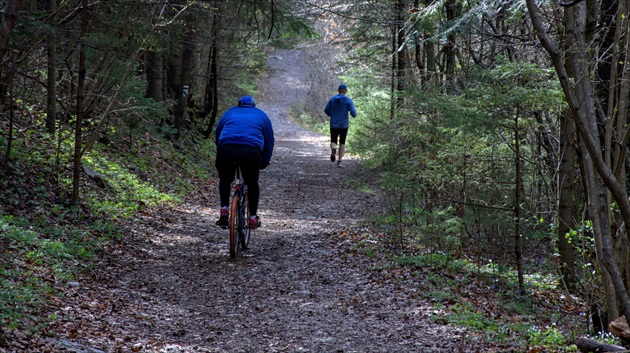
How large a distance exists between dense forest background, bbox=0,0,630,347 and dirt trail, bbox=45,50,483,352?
1.81ft

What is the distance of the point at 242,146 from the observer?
27.6 feet

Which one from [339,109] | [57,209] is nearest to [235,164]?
[57,209]

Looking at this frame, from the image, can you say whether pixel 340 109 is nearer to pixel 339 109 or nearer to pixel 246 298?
pixel 339 109

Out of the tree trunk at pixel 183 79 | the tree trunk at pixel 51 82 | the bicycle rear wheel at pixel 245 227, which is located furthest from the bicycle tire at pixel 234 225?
the tree trunk at pixel 183 79

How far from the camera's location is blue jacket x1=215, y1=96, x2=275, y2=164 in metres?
8.44

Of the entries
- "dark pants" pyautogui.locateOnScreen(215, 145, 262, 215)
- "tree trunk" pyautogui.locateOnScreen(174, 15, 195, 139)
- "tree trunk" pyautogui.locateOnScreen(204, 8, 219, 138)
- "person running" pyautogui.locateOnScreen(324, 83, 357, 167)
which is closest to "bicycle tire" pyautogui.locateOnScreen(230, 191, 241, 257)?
"dark pants" pyautogui.locateOnScreen(215, 145, 262, 215)

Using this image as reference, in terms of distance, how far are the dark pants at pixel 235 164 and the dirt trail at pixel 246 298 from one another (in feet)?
3.48

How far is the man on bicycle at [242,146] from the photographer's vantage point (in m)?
8.43

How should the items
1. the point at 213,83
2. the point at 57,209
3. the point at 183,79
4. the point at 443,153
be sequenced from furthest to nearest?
the point at 213,83
the point at 183,79
the point at 57,209
the point at 443,153

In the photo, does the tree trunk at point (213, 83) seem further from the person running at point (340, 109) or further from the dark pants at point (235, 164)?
the dark pants at point (235, 164)

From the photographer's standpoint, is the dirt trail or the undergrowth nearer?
the dirt trail

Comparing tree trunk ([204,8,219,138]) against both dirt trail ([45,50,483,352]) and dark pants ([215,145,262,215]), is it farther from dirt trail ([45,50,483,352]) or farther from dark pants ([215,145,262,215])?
dark pants ([215,145,262,215])

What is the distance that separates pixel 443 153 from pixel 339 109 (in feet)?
30.2

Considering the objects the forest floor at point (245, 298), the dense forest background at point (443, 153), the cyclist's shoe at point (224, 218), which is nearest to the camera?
the dense forest background at point (443, 153)
